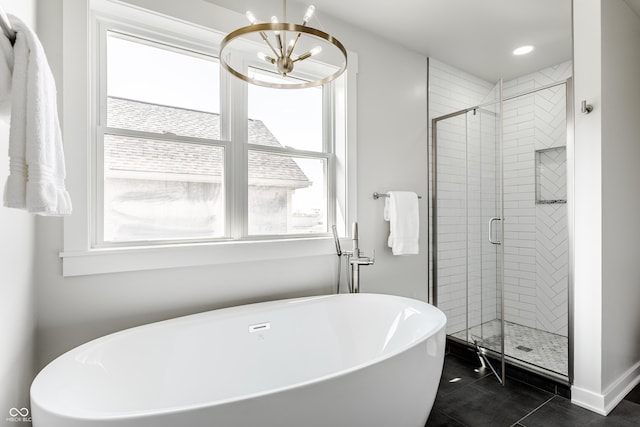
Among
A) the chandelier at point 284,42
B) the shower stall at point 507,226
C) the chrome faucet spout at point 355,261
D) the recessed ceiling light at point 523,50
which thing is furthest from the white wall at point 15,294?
the recessed ceiling light at point 523,50

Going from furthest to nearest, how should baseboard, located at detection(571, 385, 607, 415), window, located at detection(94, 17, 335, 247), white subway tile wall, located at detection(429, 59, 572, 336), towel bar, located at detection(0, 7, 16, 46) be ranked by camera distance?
white subway tile wall, located at detection(429, 59, 572, 336)
baseboard, located at detection(571, 385, 607, 415)
window, located at detection(94, 17, 335, 247)
towel bar, located at detection(0, 7, 16, 46)

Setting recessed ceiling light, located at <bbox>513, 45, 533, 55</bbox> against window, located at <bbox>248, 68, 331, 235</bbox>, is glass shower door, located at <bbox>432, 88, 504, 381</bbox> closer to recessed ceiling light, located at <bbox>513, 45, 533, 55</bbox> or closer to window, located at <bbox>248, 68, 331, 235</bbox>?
recessed ceiling light, located at <bbox>513, 45, 533, 55</bbox>

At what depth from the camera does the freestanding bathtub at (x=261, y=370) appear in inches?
37.8

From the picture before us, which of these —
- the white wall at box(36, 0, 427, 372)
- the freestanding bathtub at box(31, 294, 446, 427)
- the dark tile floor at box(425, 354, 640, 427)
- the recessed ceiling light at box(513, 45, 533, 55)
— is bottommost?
the dark tile floor at box(425, 354, 640, 427)

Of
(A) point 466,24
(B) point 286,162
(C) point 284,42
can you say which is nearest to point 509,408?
(B) point 286,162

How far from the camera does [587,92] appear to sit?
6.69 feet

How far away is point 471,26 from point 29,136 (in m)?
2.84

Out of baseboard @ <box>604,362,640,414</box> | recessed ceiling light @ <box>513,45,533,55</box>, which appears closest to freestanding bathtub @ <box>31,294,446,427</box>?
baseboard @ <box>604,362,640,414</box>

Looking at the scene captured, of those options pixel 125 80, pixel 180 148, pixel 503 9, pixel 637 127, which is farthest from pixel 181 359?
pixel 637 127

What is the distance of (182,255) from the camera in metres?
1.81

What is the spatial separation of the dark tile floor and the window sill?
4.01 ft

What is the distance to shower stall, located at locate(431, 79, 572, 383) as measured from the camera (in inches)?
103

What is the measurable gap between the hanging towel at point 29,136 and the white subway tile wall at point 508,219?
2.67m

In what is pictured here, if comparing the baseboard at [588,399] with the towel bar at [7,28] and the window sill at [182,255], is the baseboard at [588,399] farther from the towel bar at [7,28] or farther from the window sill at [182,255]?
the towel bar at [7,28]
